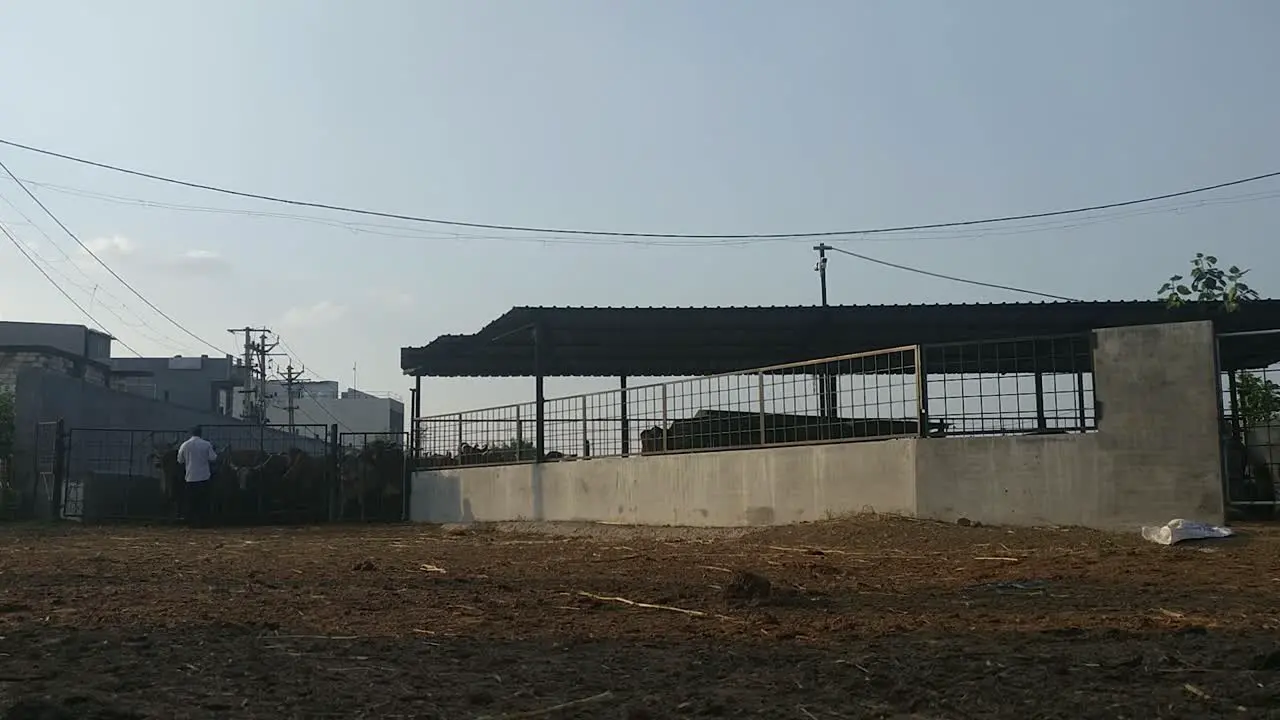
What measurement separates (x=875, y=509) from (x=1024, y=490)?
170 cm

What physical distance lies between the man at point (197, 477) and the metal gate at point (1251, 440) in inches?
657

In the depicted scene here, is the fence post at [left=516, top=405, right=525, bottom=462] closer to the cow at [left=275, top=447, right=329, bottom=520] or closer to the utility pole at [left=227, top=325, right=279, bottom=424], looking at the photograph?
the cow at [left=275, top=447, right=329, bottom=520]

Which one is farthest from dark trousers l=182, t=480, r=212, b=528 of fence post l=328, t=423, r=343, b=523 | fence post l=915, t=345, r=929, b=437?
fence post l=915, t=345, r=929, b=437

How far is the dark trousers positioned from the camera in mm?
20922

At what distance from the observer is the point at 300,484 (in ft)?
75.0

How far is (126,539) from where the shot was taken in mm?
16000

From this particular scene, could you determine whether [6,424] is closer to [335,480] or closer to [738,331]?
[335,480]

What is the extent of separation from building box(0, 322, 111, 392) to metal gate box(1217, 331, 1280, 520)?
3749 centimetres

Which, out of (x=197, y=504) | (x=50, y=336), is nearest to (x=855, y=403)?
(x=197, y=504)

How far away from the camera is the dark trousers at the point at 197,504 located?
20.9 meters

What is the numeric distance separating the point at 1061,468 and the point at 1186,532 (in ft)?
4.54

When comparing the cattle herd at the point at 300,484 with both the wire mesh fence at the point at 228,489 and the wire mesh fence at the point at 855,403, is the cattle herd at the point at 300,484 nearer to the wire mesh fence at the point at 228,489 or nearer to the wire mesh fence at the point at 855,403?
the wire mesh fence at the point at 228,489

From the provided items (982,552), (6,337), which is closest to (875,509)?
(982,552)

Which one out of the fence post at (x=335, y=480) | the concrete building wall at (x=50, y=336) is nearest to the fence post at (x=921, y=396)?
the fence post at (x=335, y=480)
